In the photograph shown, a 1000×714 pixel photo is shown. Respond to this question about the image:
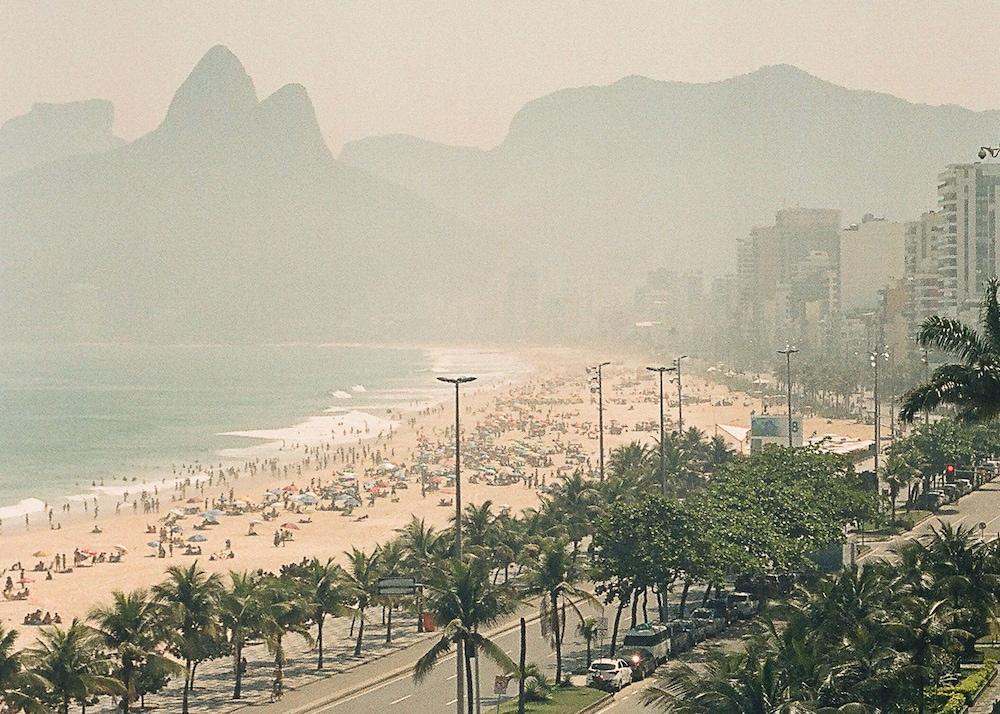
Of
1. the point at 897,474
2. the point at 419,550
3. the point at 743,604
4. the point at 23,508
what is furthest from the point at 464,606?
the point at 23,508

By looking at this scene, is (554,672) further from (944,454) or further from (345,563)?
(944,454)

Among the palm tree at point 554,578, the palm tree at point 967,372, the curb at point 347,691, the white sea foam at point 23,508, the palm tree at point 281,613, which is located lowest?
the white sea foam at point 23,508

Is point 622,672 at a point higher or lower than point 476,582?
lower

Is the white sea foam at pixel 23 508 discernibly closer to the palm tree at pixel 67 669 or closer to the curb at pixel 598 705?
the palm tree at pixel 67 669

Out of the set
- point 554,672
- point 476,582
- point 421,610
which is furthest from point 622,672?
point 421,610

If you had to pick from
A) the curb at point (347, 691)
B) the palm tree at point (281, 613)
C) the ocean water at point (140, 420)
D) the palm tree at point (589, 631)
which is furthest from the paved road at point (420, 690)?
the ocean water at point (140, 420)
